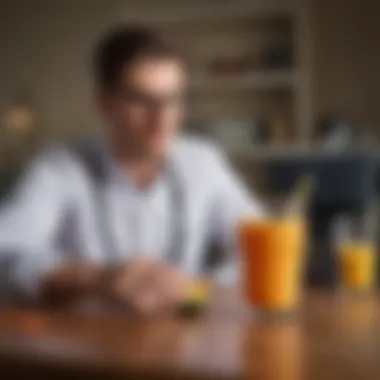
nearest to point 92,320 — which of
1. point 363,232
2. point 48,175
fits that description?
point 48,175

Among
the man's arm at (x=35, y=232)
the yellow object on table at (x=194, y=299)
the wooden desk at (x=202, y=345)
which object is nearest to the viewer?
the wooden desk at (x=202, y=345)

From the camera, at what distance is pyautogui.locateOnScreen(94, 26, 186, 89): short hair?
39.3 inches

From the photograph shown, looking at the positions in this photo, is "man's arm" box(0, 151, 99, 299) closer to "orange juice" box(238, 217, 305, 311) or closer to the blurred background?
the blurred background

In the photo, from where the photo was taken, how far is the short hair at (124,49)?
999 millimetres

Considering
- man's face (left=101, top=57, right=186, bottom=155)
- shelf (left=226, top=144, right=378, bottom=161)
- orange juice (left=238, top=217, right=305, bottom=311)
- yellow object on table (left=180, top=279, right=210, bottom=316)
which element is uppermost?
man's face (left=101, top=57, right=186, bottom=155)

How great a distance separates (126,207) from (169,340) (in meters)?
0.30

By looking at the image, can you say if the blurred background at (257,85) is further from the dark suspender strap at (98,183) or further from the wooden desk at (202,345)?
the wooden desk at (202,345)

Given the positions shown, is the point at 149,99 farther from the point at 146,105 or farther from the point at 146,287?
the point at 146,287

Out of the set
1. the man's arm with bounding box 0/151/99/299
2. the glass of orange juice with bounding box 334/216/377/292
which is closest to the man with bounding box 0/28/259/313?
the man's arm with bounding box 0/151/99/299

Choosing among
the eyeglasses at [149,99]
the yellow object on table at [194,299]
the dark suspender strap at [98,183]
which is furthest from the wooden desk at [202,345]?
the eyeglasses at [149,99]

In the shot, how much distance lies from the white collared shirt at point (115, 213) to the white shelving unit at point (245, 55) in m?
0.06

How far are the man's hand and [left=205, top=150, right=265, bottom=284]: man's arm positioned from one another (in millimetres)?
79

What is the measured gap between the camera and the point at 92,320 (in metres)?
0.85

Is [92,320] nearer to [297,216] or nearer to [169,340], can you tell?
[169,340]
